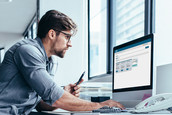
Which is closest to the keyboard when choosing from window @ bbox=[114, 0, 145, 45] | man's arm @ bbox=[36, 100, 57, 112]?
man's arm @ bbox=[36, 100, 57, 112]

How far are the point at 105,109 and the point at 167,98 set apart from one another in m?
0.34


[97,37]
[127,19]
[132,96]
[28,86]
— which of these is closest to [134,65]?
[132,96]

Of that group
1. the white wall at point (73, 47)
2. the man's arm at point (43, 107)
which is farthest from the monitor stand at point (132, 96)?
the white wall at point (73, 47)

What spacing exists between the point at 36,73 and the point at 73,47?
2.34 meters

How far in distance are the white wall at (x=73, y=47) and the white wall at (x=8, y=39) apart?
0.95m

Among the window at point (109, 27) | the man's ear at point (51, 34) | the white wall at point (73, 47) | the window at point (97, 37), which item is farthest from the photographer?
the window at point (97, 37)

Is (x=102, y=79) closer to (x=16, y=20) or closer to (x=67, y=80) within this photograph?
(x=67, y=80)

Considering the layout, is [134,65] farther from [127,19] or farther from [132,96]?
[127,19]

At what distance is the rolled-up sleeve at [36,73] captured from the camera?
1.43 m

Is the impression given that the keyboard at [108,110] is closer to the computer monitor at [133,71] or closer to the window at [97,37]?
the computer monitor at [133,71]

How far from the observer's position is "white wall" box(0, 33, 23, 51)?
449 centimetres

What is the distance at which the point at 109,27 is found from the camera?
12.5 ft

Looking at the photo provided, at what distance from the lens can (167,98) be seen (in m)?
1.40

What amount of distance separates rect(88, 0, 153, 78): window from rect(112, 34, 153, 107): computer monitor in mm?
1173
